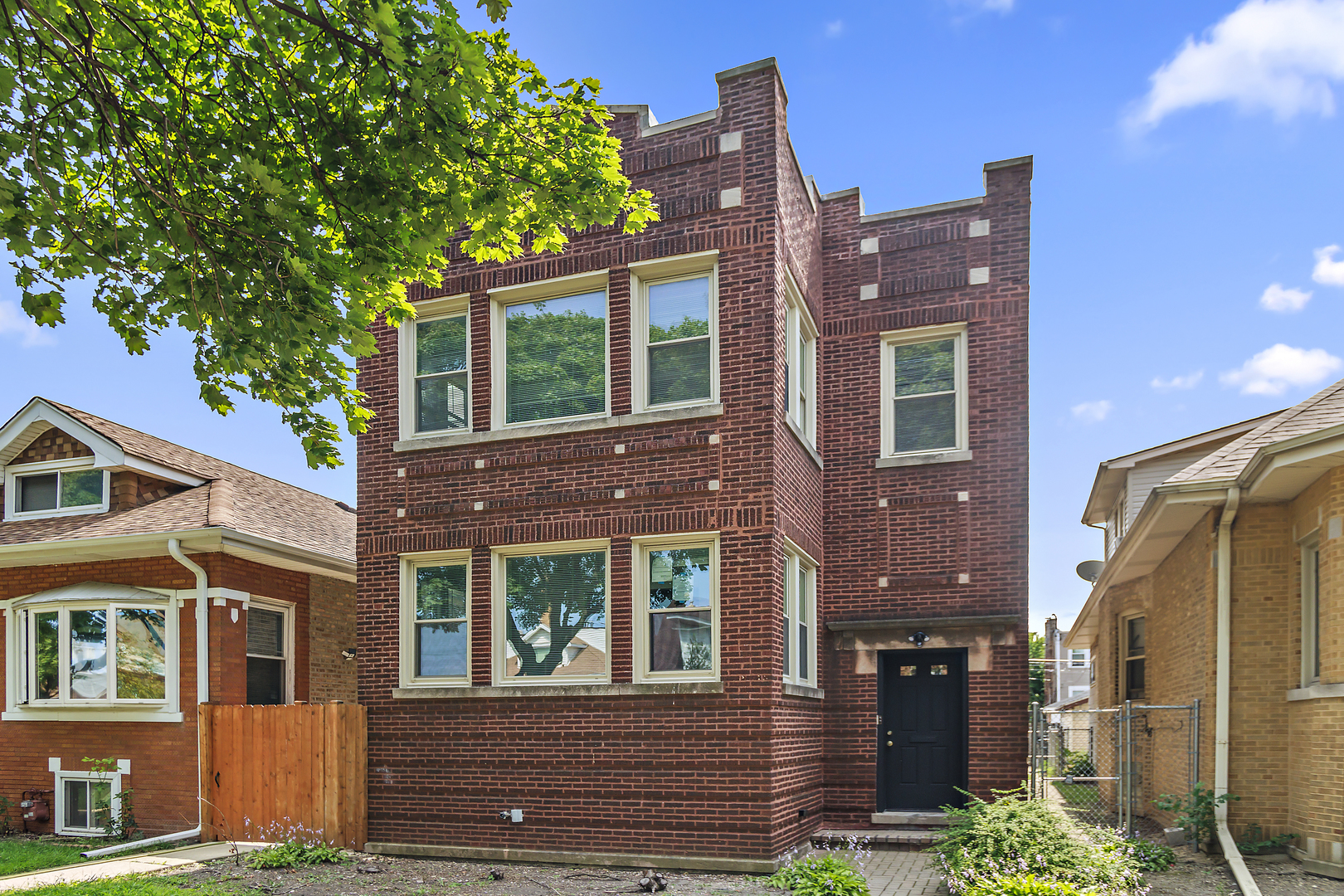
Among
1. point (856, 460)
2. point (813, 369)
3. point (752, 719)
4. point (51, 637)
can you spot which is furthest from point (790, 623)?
point (51, 637)

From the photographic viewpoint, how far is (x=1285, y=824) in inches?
382

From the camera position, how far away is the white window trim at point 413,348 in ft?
41.3

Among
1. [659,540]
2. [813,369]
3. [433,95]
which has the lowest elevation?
[659,540]

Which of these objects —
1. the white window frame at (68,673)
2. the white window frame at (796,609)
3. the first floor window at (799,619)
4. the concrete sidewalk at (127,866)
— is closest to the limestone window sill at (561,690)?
the white window frame at (796,609)

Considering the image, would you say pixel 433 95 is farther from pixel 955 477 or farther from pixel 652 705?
pixel 955 477

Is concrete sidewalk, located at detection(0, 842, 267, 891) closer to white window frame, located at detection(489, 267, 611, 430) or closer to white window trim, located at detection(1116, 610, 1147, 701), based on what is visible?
white window frame, located at detection(489, 267, 611, 430)

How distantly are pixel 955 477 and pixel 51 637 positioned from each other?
507 inches

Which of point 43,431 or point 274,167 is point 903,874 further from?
point 43,431

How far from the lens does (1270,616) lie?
1005 centimetres

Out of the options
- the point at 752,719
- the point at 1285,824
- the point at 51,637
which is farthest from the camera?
the point at 51,637

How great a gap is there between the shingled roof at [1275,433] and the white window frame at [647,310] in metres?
4.99

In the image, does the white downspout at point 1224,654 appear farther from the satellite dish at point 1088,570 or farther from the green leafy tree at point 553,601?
the satellite dish at point 1088,570

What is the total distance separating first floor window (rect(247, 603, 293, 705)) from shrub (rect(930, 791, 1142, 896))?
10035 mm

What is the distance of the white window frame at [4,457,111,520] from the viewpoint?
49.1 ft
